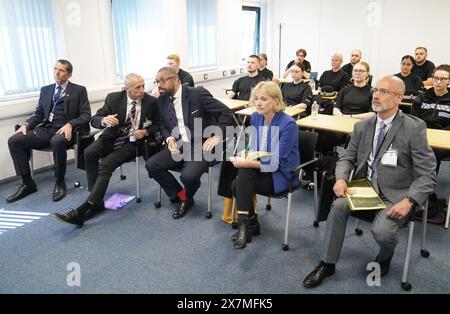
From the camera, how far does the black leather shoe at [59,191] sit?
3.62 meters

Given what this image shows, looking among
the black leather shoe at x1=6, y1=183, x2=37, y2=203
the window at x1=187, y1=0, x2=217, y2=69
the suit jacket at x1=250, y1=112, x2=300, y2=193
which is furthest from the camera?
the window at x1=187, y1=0, x2=217, y2=69

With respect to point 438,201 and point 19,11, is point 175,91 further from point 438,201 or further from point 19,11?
point 438,201

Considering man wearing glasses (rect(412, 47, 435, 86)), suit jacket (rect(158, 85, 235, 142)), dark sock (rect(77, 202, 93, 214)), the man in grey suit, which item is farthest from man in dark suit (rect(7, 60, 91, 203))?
man wearing glasses (rect(412, 47, 435, 86))

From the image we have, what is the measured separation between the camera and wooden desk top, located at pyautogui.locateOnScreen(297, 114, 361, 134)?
3270 mm

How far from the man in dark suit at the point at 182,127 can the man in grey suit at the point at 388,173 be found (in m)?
1.29

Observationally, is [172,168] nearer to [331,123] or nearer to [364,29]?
[331,123]

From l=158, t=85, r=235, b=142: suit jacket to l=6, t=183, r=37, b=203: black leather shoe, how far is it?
1577 millimetres

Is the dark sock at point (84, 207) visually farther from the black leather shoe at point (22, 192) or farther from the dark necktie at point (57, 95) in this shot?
the dark necktie at point (57, 95)

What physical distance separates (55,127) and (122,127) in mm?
892

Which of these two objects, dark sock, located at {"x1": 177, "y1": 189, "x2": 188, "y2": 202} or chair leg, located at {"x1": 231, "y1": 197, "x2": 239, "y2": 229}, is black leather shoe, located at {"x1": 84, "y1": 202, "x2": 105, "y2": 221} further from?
chair leg, located at {"x1": 231, "y1": 197, "x2": 239, "y2": 229}

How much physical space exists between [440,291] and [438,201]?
1.29 m

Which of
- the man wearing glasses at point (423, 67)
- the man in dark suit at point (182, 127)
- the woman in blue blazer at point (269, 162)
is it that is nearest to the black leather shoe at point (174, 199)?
the man in dark suit at point (182, 127)

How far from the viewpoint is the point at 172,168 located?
3.25 meters
